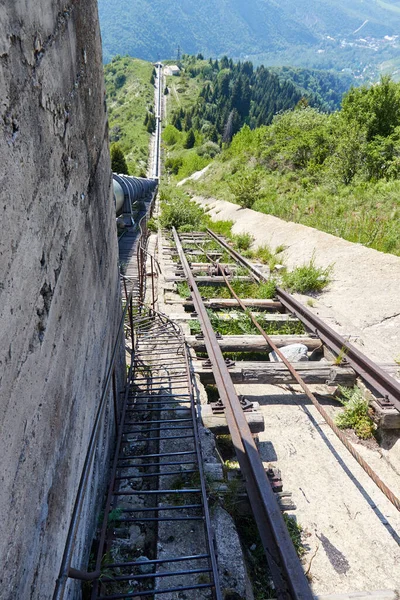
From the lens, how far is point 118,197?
11789mm

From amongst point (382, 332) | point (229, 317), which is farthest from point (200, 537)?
point (382, 332)

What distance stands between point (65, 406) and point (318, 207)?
1272cm

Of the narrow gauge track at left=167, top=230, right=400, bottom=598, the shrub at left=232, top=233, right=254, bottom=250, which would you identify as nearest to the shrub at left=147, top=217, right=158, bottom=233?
the shrub at left=232, top=233, right=254, bottom=250

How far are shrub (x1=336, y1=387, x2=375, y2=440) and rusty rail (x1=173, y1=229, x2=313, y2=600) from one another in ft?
4.08

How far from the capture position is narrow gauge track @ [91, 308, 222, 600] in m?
2.15

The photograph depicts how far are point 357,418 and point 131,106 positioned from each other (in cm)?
11707

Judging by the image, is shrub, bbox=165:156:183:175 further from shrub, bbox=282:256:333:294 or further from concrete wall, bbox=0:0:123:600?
concrete wall, bbox=0:0:123:600

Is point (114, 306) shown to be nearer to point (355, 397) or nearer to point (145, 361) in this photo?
point (145, 361)

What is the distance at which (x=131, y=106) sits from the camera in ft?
345

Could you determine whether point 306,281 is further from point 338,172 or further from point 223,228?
point 338,172

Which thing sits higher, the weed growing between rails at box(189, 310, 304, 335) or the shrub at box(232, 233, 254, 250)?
Result: the weed growing between rails at box(189, 310, 304, 335)

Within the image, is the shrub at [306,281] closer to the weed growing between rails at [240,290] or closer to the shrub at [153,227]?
the weed growing between rails at [240,290]

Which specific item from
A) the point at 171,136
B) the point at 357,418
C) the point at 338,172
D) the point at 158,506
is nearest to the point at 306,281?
the point at 357,418

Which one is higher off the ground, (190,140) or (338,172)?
(338,172)
